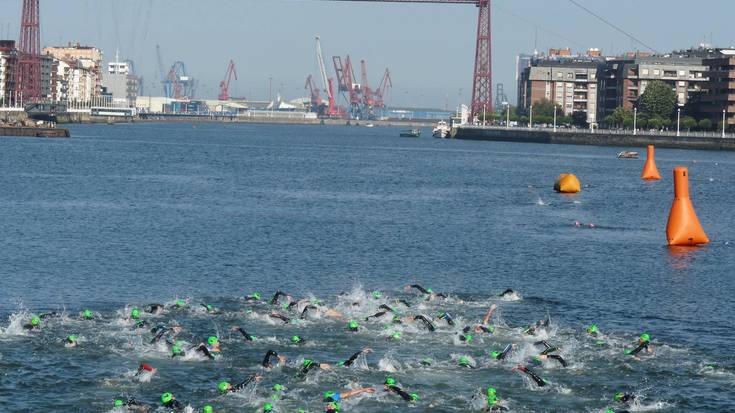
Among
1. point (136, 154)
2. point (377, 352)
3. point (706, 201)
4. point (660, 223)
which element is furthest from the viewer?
point (136, 154)

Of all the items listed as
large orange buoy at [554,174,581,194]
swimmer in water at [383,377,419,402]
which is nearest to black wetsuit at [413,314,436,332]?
swimmer in water at [383,377,419,402]

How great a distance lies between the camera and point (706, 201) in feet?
343

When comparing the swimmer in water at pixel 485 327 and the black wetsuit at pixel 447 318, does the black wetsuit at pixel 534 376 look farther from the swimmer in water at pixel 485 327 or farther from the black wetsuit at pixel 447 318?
the black wetsuit at pixel 447 318

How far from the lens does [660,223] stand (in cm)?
8569

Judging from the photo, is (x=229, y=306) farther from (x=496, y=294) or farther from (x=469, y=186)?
(x=469, y=186)

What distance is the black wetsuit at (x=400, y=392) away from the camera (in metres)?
33.4

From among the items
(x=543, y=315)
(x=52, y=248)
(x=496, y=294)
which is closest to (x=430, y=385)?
(x=543, y=315)

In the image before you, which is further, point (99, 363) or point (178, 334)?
point (178, 334)

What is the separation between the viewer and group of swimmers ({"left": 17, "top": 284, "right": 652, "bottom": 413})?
33.0 metres

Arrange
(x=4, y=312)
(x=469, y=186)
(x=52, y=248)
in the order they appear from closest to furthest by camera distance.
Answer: (x=4, y=312) → (x=52, y=248) → (x=469, y=186)

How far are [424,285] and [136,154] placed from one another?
117803 millimetres

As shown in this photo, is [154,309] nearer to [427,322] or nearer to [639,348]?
[427,322]

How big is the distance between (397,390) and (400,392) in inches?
5.0

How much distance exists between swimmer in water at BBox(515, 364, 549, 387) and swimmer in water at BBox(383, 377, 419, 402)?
11.7 feet
